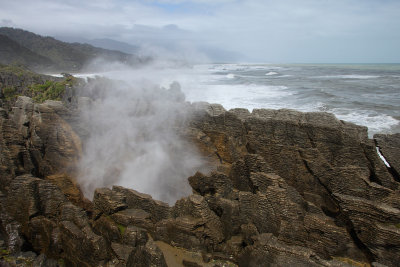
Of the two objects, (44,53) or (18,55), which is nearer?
(18,55)

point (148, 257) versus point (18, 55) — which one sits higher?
point (18, 55)

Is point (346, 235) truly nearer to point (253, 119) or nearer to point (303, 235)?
point (303, 235)

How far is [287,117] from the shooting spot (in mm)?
7844

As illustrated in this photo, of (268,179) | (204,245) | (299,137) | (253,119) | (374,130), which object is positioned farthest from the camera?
(374,130)

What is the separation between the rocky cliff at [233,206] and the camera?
5.14 m

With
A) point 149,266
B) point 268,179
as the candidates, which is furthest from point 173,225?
point 268,179

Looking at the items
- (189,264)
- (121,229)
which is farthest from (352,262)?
(121,229)

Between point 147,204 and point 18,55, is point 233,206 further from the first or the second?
point 18,55

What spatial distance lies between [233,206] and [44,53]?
67014mm

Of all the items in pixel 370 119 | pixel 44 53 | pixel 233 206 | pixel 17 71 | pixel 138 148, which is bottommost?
pixel 233 206

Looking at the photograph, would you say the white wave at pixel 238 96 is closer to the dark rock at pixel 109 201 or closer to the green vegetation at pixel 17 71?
the green vegetation at pixel 17 71

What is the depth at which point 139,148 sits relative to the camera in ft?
28.6

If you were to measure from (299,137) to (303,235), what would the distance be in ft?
9.16

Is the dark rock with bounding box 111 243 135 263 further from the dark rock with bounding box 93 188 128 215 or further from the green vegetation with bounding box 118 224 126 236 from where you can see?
the dark rock with bounding box 93 188 128 215
